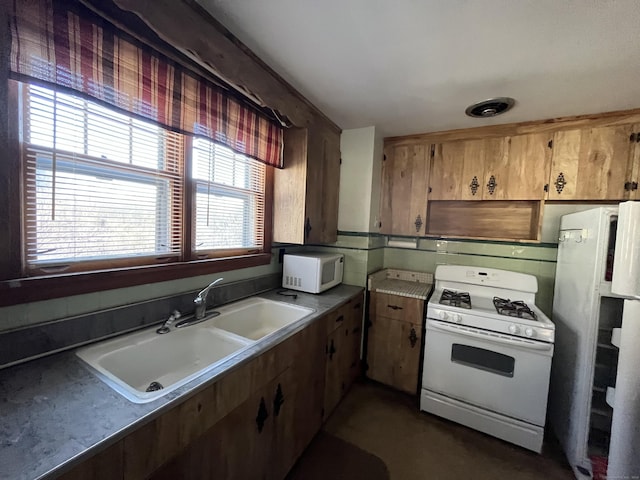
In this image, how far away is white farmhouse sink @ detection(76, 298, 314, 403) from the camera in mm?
1054

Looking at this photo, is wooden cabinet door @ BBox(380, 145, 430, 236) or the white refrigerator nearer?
the white refrigerator

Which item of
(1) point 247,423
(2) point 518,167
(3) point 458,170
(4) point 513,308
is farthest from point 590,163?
(1) point 247,423

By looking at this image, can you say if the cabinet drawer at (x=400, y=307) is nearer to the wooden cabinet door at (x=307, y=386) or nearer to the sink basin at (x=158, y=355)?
the wooden cabinet door at (x=307, y=386)

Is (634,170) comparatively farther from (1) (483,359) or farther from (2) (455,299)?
(1) (483,359)

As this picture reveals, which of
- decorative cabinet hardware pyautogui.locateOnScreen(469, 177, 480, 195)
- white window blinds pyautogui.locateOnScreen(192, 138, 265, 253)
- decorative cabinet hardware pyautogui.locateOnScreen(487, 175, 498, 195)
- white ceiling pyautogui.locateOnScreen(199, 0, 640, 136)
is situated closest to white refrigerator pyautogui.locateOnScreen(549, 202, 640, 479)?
decorative cabinet hardware pyautogui.locateOnScreen(487, 175, 498, 195)

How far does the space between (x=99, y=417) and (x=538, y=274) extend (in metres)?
2.91

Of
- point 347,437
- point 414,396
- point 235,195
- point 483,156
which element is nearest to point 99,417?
point 235,195

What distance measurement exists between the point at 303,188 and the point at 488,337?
1.70m

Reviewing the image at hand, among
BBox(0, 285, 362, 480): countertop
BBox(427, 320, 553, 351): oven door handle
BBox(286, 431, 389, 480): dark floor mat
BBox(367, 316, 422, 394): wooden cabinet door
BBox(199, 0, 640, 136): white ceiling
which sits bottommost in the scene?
BBox(286, 431, 389, 480): dark floor mat

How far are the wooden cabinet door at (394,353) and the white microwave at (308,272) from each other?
2.01 ft

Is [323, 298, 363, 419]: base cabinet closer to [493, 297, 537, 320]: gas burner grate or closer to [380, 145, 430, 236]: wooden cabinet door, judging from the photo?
[380, 145, 430, 236]: wooden cabinet door

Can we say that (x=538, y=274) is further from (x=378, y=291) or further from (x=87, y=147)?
(x=87, y=147)

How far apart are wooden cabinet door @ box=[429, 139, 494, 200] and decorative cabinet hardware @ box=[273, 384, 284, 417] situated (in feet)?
6.81

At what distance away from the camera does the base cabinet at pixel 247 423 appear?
731mm
